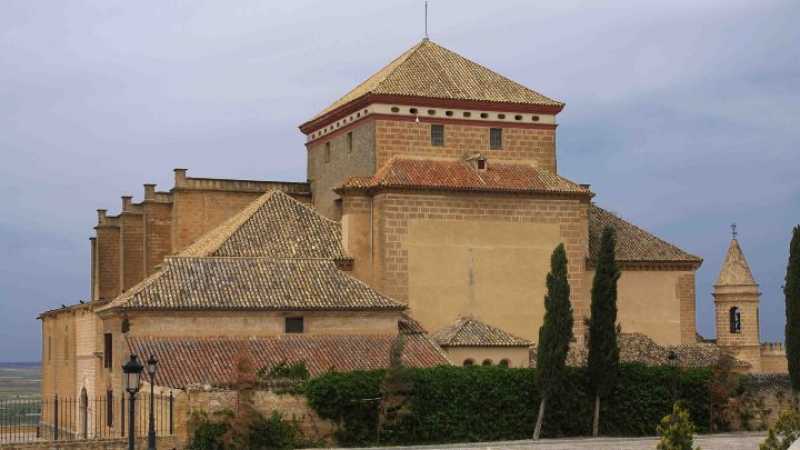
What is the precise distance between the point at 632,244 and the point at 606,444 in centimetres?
1173

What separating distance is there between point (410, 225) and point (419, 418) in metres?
7.40

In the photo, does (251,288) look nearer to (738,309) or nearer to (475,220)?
(475,220)

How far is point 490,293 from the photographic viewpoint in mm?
34469

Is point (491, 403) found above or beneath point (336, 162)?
beneath

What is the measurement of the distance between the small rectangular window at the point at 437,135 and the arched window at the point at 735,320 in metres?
12.0

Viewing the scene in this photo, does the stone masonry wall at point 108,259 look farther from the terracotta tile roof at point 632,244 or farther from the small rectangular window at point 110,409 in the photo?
the terracotta tile roof at point 632,244

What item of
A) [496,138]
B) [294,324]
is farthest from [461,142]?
[294,324]

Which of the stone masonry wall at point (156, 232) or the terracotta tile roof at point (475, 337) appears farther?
the stone masonry wall at point (156, 232)

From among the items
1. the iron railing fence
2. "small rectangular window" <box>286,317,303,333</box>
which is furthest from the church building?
the iron railing fence

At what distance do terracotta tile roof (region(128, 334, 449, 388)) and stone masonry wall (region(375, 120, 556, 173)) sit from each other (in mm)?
5782

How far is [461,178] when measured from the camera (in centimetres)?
3497

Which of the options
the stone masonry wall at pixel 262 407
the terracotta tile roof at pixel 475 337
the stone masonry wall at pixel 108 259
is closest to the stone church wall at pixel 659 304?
the terracotta tile roof at pixel 475 337

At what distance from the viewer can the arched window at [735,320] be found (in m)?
41.6

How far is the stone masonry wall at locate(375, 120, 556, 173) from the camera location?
35.2m
